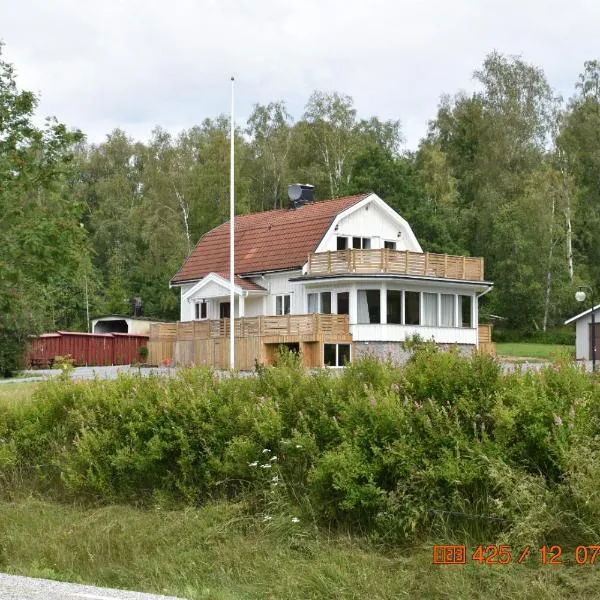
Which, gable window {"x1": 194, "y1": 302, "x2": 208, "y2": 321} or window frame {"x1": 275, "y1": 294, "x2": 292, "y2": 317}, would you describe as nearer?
window frame {"x1": 275, "y1": 294, "x2": 292, "y2": 317}

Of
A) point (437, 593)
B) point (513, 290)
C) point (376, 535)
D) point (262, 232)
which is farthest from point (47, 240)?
point (513, 290)

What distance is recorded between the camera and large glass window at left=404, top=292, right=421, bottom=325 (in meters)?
42.9

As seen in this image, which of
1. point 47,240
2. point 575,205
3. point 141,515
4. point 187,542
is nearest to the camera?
point 187,542

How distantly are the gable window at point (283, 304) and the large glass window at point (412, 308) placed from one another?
16.5ft

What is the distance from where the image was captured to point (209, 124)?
79.1 m

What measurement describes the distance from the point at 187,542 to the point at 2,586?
2.09 m

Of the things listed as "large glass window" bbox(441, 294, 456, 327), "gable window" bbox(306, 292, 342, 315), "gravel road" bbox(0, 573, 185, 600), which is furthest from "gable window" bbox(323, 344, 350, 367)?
"gravel road" bbox(0, 573, 185, 600)

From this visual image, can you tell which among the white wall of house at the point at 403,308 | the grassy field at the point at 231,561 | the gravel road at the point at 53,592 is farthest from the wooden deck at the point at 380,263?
the gravel road at the point at 53,592

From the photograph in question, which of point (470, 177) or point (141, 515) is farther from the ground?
point (470, 177)

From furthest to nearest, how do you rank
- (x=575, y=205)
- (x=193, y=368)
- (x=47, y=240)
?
1. (x=575, y=205)
2. (x=47, y=240)
3. (x=193, y=368)

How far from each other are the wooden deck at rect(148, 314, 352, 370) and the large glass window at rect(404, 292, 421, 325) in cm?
319

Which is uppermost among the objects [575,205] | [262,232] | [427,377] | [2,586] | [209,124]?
[209,124]

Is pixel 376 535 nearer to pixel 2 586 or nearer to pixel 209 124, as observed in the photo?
pixel 2 586

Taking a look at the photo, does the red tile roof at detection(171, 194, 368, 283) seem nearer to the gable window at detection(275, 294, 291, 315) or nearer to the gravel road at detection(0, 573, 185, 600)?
the gable window at detection(275, 294, 291, 315)
